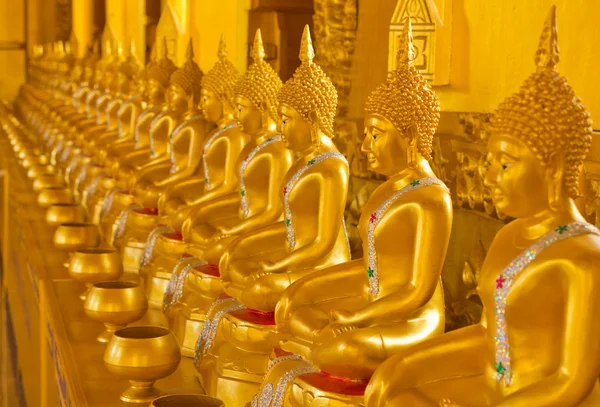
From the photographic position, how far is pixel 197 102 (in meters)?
3.83

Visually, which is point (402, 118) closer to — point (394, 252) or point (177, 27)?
point (394, 252)

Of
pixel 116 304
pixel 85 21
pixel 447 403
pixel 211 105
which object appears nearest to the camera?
pixel 447 403

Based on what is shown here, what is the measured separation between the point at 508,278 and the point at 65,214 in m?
2.70

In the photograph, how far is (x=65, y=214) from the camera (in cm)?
380

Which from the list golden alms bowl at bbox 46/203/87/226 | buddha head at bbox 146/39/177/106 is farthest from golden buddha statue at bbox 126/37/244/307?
buddha head at bbox 146/39/177/106

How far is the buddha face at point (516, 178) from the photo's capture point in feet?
4.49

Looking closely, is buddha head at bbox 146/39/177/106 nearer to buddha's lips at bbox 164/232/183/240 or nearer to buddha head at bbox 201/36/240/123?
buddha head at bbox 201/36/240/123

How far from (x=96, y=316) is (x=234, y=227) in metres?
0.53

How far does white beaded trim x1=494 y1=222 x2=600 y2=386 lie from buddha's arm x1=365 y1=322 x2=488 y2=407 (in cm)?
A: 9

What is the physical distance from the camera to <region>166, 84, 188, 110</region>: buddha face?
3.83m

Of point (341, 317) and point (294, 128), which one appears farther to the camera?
point (294, 128)

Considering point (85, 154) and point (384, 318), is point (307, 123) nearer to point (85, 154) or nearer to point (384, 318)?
point (384, 318)

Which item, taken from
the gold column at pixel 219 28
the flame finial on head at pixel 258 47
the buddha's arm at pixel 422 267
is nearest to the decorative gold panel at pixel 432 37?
the flame finial on head at pixel 258 47

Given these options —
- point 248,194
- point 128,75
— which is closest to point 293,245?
point 248,194
